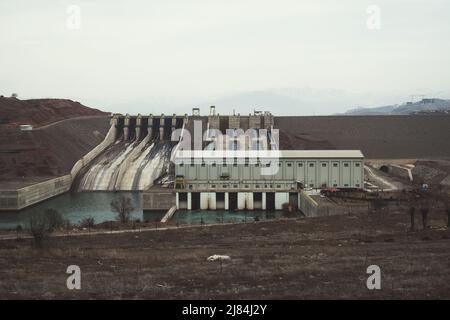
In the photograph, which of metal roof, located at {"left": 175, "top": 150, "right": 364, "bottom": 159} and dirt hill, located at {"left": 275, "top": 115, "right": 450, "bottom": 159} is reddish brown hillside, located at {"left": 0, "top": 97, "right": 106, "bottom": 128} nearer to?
metal roof, located at {"left": 175, "top": 150, "right": 364, "bottom": 159}

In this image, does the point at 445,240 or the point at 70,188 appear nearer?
the point at 445,240

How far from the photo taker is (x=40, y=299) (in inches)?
507

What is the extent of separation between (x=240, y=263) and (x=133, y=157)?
137ft

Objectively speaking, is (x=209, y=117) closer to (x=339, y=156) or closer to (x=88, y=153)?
(x=88, y=153)

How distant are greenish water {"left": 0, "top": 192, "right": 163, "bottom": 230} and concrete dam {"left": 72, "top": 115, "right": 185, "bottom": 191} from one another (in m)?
1.61

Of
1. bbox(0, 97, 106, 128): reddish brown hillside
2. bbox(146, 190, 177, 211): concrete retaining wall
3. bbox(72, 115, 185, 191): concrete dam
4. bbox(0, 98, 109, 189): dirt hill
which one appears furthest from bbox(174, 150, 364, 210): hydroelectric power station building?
bbox(0, 97, 106, 128): reddish brown hillside

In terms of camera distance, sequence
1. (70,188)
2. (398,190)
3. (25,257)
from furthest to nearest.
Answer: (70,188) < (398,190) < (25,257)

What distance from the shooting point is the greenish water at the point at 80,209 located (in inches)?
1501

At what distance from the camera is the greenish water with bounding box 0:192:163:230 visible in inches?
1501

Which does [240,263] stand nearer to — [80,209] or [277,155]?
[80,209]

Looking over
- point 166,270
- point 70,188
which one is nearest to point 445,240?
point 166,270

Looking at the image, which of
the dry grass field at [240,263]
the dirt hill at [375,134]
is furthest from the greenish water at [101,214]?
the dirt hill at [375,134]

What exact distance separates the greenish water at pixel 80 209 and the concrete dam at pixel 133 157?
63.5 inches
